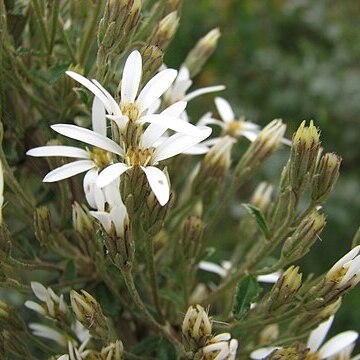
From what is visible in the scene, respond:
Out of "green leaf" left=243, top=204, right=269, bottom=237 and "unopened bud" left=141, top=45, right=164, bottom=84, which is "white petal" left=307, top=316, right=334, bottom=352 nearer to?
"green leaf" left=243, top=204, right=269, bottom=237

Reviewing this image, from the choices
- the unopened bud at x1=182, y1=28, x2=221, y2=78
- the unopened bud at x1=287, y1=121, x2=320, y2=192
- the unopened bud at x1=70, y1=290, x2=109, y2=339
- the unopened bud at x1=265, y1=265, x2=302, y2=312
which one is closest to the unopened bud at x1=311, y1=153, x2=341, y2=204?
the unopened bud at x1=287, y1=121, x2=320, y2=192

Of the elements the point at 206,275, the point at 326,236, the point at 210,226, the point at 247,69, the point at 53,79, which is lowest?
the point at 326,236

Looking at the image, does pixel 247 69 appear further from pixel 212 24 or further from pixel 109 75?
pixel 109 75

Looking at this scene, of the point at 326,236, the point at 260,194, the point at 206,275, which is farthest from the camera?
the point at 326,236

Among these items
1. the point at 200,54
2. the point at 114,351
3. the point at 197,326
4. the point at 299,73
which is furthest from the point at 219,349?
the point at 299,73

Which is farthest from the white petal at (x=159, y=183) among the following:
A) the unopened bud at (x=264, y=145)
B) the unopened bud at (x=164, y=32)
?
the unopened bud at (x=264, y=145)

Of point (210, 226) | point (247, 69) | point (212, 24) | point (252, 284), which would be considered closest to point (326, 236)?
point (247, 69)
